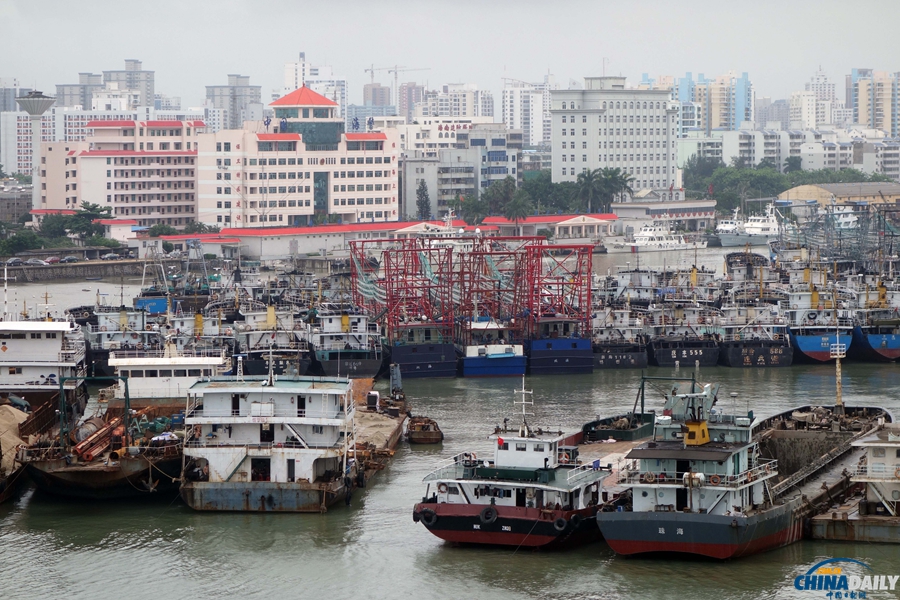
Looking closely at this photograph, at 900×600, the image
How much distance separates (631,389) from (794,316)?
9300mm

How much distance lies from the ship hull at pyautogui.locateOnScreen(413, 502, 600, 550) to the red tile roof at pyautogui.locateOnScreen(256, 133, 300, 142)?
214 ft

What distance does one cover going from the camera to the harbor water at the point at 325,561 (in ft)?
67.3

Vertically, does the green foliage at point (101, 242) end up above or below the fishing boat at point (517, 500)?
above

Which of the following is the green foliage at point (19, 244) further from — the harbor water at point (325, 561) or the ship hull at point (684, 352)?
the harbor water at point (325, 561)

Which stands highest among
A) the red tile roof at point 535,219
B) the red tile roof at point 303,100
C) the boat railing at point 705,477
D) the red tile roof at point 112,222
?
the red tile roof at point 303,100

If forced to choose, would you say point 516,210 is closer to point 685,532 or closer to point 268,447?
point 268,447

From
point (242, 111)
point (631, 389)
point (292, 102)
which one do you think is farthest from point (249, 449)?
point (242, 111)

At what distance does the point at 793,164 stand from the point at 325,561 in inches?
4722

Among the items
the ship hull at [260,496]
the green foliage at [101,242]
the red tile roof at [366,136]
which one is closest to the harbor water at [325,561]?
the ship hull at [260,496]

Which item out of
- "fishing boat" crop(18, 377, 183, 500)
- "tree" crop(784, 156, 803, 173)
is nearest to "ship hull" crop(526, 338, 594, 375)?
"fishing boat" crop(18, 377, 183, 500)

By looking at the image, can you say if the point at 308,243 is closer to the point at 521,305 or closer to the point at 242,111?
the point at 521,305

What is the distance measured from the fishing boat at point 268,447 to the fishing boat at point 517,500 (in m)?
2.61

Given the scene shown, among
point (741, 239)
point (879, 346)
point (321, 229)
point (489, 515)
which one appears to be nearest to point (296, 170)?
point (321, 229)

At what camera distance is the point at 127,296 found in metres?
63.2
